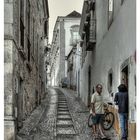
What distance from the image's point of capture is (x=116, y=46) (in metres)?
14.8

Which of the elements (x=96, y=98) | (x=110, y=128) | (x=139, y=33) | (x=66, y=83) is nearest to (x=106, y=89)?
(x=110, y=128)

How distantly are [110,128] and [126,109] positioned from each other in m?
2.95

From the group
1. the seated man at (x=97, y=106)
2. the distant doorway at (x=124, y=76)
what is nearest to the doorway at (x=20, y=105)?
the seated man at (x=97, y=106)

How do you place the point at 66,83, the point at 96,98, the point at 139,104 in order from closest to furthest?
1. the point at 139,104
2. the point at 96,98
3. the point at 66,83

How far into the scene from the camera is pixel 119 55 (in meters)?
14.1

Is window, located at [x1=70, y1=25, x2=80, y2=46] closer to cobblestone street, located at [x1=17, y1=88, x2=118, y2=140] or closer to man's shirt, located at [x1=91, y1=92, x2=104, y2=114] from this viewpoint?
cobblestone street, located at [x1=17, y1=88, x2=118, y2=140]

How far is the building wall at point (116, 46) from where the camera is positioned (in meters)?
11.9

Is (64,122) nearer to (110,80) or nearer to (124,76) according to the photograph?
(110,80)

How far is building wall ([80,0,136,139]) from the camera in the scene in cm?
1191

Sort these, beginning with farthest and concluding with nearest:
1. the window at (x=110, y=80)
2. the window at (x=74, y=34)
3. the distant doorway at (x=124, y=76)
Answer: the window at (x=74, y=34)
the window at (x=110, y=80)
the distant doorway at (x=124, y=76)

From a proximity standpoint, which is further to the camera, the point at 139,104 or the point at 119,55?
the point at 119,55

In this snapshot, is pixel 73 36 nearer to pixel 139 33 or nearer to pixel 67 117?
pixel 67 117

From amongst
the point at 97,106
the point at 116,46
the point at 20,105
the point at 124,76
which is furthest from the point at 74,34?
the point at 97,106

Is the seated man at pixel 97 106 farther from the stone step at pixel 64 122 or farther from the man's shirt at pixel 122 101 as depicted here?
the stone step at pixel 64 122
